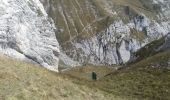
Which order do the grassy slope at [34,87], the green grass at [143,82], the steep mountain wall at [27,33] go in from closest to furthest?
the grassy slope at [34,87] < the green grass at [143,82] < the steep mountain wall at [27,33]

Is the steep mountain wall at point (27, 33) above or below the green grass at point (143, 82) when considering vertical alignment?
above

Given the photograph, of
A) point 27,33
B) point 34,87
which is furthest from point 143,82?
point 27,33

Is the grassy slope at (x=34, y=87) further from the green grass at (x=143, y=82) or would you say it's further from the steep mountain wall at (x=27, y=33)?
the steep mountain wall at (x=27, y=33)

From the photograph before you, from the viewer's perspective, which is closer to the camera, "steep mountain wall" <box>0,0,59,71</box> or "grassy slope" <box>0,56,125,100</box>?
"grassy slope" <box>0,56,125,100</box>

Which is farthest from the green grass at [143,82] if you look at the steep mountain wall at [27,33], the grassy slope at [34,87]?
the steep mountain wall at [27,33]

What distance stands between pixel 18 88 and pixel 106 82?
648 inches

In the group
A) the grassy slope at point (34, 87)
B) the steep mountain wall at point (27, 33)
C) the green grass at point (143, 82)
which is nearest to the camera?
the grassy slope at point (34, 87)

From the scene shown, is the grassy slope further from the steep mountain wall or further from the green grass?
the steep mountain wall

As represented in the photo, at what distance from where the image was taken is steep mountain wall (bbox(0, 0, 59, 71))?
347 feet

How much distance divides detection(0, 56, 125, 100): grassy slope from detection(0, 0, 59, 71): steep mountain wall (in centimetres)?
7219

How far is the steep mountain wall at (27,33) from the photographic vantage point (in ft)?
347

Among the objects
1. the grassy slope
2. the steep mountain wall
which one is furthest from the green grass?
the steep mountain wall

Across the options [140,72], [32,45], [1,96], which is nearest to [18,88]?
[1,96]

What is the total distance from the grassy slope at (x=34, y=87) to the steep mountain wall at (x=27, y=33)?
7219 centimetres
